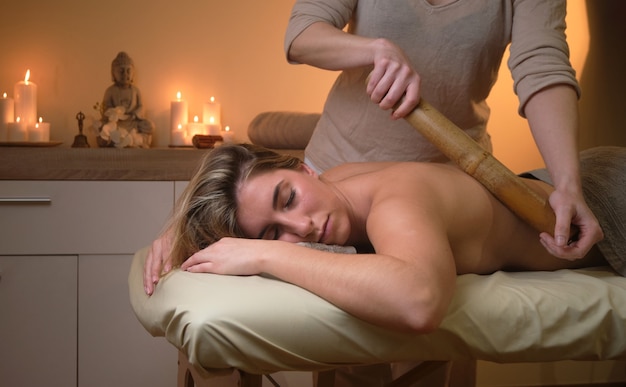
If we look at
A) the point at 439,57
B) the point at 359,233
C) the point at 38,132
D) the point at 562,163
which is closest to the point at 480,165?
the point at 562,163

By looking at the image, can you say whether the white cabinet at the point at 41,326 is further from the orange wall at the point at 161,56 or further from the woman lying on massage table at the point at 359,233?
the woman lying on massage table at the point at 359,233

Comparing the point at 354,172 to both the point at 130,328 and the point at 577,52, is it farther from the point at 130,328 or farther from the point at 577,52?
the point at 577,52

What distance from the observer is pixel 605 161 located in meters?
1.49

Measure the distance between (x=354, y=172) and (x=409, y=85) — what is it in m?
0.29

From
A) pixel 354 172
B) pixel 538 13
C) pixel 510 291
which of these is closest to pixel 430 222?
pixel 510 291

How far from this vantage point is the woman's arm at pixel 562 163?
3.70 ft

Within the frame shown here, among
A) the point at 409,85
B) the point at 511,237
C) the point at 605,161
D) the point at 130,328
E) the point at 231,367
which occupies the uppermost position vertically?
the point at 409,85

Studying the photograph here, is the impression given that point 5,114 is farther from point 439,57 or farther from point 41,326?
point 439,57

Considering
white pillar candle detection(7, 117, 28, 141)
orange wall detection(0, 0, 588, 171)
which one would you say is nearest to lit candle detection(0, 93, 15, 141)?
white pillar candle detection(7, 117, 28, 141)

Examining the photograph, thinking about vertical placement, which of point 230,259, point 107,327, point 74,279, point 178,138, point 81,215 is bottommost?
point 107,327

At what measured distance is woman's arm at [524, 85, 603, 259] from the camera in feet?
3.70

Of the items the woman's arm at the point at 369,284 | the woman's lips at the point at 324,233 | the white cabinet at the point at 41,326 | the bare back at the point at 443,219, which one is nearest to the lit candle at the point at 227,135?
the white cabinet at the point at 41,326

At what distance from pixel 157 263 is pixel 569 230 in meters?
0.67

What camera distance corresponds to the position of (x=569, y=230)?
1.14 meters
